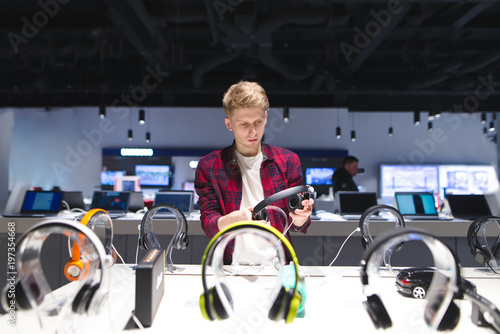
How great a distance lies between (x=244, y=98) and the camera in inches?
48.9

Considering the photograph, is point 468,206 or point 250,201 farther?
point 468,206

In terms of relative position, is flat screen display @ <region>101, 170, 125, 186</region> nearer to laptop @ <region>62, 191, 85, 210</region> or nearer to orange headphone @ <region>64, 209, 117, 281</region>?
laptop @ <region>62, 191, 85, 210</region>

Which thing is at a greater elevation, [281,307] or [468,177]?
[468,177]

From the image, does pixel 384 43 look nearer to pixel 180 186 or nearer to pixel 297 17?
pixel 297 17

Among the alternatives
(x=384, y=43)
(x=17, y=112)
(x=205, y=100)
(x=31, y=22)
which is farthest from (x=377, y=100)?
(x=17, y=112)

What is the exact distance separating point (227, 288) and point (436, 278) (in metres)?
0.55

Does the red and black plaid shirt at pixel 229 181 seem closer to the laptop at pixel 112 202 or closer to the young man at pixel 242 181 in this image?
the young man at pixel 242 181

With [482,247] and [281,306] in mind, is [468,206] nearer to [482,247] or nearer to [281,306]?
[482,247]

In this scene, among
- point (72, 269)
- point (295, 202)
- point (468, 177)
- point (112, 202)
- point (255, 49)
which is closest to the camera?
point (72, 269)

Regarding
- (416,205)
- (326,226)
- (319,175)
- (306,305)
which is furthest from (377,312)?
(319,175)

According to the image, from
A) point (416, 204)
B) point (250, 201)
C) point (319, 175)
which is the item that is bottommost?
point (416, 204)

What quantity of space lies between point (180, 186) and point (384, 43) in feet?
20.8

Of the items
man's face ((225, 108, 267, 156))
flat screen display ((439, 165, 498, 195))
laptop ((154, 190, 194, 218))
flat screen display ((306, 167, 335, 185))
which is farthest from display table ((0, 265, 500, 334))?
flat screen display ((439, 165, 498, 195))

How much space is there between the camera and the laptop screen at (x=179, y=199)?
3.44 m
